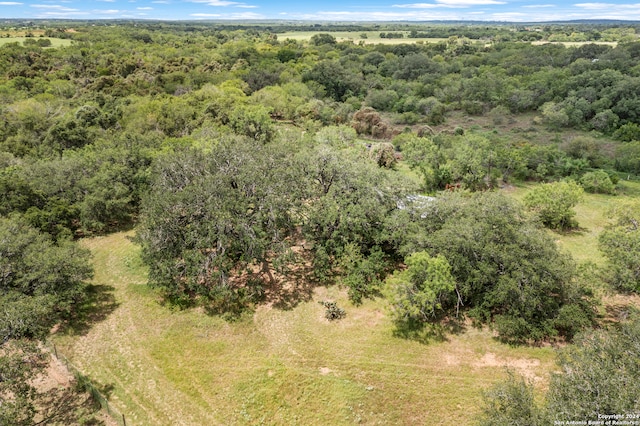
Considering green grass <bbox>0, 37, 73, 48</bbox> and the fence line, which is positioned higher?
green grass <bbox>0, 37, 73, 48</bbox>

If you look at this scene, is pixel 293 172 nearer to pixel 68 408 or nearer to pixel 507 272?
pixel 507 272

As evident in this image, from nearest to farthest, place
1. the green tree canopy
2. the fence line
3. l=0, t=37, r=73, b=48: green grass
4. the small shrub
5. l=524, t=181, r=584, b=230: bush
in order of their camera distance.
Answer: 1. the fence line
2. the green tree canopy
3. the small shrub
4. l=524, t=181, r=584, b=230: bush
5. l=0, t=37, r=73, b=48: green grass

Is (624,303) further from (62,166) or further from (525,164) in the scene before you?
(62,166)

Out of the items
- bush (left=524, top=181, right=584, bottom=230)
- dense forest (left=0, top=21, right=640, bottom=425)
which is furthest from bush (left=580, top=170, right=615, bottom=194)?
bush (left=524, top=181, right=584, bottom=230)

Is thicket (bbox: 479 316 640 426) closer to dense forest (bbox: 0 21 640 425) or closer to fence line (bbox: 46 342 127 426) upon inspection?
dense forest (bbox: 0 21 640 425)

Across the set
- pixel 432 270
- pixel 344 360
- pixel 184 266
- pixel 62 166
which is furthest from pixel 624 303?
pixel 62 166

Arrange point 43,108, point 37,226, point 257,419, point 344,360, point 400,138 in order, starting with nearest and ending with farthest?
point 257,419 → point 344,360 → point 37,226 → point 43,108 → point 400,138
